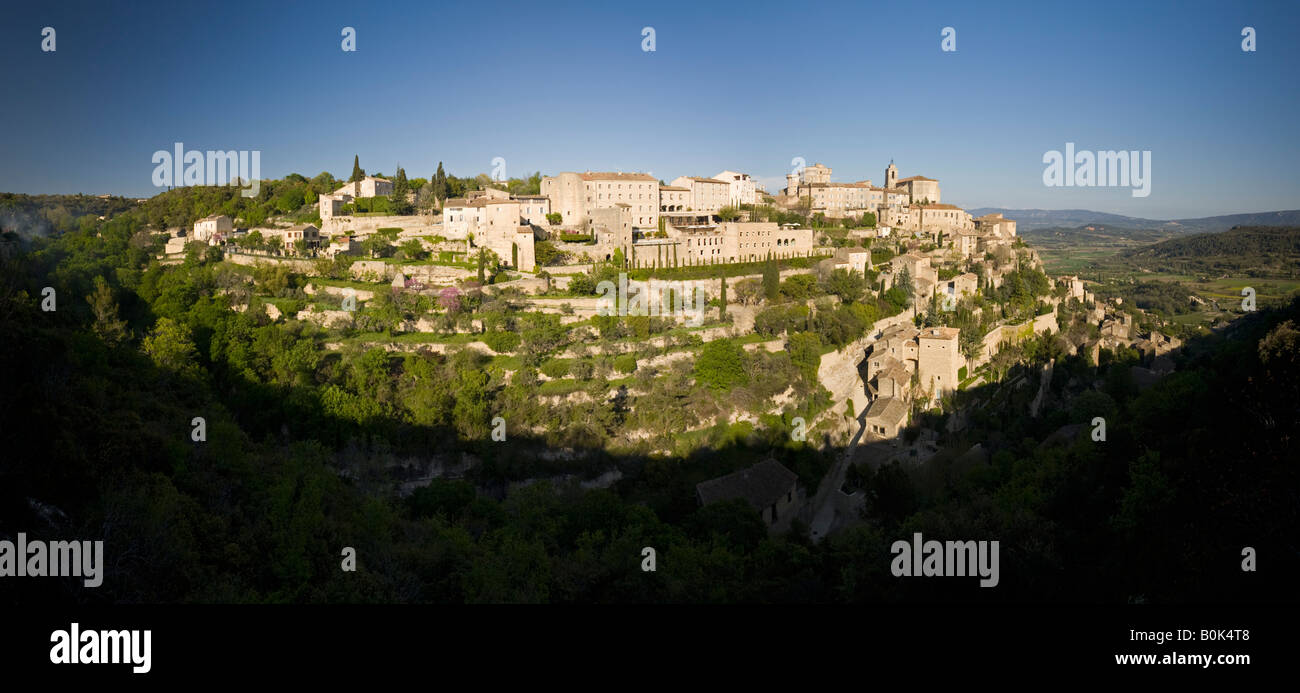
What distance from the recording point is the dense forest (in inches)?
340

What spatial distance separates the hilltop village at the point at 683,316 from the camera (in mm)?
22625

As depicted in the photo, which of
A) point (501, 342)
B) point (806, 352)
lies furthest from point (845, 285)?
point (501, 342)

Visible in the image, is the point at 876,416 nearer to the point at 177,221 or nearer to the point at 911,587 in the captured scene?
the point at 911,587

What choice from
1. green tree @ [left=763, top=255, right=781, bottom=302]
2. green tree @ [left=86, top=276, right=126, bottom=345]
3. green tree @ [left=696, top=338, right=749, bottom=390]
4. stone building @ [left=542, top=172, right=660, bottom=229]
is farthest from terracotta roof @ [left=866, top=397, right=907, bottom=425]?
green tree @ [left=86, top=276, right=126, bottom=345]

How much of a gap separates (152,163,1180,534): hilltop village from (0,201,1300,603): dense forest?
0.90m

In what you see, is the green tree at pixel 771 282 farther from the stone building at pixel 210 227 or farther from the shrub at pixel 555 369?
the stone building at pixel 210 227

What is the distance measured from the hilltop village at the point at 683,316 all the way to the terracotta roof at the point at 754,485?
2.2 inches

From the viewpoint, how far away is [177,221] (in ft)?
119

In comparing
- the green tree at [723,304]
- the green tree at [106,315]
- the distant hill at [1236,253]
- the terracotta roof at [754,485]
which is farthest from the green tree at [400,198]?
the distant hill at [1236,253]

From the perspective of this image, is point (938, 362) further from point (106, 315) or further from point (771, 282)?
point (106, 315)

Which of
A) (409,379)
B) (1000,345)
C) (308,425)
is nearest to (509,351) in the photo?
(409,379)

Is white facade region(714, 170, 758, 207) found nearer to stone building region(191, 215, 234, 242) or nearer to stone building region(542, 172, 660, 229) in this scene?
stone building region(542, 172, 660, 229)

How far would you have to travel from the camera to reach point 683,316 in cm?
2752

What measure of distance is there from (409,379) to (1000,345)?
2264 centimetres
